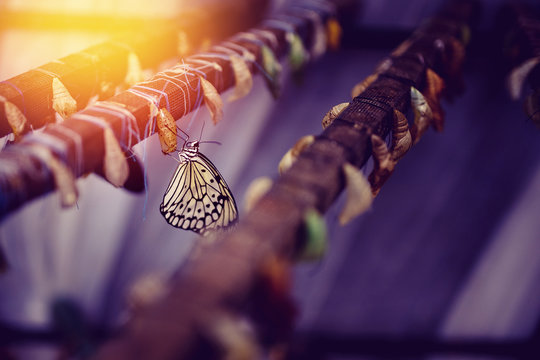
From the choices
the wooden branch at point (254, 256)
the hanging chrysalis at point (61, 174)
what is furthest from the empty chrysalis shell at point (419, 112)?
the hanging chrysalis at point (61, 174)

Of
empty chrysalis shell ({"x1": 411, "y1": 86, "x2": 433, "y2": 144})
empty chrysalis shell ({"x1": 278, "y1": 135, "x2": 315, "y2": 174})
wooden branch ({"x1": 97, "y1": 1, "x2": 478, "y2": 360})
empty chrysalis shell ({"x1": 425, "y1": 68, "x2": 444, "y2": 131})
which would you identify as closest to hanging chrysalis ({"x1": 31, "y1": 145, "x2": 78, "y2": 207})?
wooden branch ({"x1": 97, "y1": 1, "x2": 478, "y2": 360})

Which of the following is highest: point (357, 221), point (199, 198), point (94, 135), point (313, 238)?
point (94, 135)

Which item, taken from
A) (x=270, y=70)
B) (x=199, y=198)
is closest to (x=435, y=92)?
(x=270, y=70)

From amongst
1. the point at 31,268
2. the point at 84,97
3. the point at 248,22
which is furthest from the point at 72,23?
the point at 31,268

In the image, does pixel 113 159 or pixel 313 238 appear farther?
pixel 113 159

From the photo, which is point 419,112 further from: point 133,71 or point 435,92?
point 133,71

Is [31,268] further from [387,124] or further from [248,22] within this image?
[387,124]
